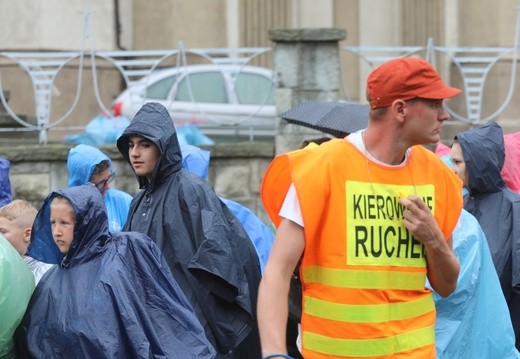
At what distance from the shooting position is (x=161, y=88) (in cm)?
1456

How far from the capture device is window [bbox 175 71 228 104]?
15.1 m

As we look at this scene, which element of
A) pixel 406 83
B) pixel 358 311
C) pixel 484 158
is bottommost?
pixel 358 311

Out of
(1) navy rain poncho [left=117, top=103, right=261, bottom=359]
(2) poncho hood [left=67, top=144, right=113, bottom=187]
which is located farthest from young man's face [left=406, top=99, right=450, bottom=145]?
(2) poncho hood [left=67, top=144, right=113, bottom=187]

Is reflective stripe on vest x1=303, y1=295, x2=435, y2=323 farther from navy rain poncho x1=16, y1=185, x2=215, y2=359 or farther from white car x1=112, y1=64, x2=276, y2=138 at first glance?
white car x1=112, y1=64, x2=276, y2=138

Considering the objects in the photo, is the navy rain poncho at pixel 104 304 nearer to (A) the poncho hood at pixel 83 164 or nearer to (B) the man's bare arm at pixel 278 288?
(B) the man's bare arm at pixel 278 288

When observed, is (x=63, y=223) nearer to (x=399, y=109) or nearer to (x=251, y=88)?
(x=399, y=109)

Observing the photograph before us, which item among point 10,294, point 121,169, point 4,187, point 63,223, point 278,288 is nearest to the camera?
point 278,288

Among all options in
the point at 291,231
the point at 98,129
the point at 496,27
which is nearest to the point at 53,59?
the point at 98,129

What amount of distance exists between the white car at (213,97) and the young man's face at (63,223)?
6922 mm

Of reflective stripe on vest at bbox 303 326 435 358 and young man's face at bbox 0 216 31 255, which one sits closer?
reflective stripe on vest at bbox 303 326 435 358

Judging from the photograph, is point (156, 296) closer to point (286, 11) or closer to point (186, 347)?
point (186, 347)

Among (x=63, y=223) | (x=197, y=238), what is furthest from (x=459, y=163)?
(x=63, y=223)

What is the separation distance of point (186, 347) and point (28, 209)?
5.22 feet

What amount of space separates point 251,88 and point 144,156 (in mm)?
7767
